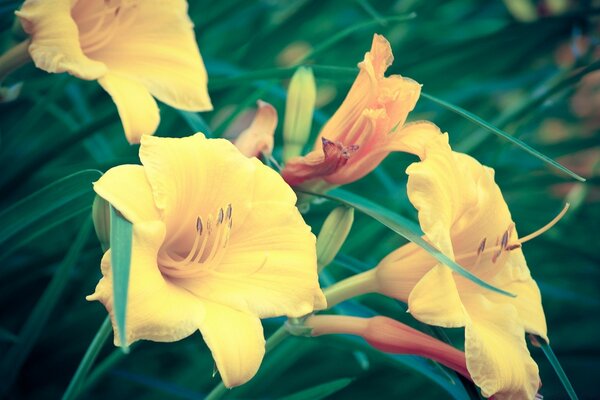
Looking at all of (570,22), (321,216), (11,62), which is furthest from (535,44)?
(11,62)

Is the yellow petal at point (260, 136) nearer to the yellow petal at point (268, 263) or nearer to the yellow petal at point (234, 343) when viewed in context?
the yellow petal at point (268, 263)

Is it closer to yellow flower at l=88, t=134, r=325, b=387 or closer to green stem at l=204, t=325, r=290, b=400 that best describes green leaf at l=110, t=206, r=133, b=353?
yellow flower at l=88, t=134, r=325, b=387

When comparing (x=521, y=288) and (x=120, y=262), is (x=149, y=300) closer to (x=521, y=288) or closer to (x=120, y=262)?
(x=120, y=262)

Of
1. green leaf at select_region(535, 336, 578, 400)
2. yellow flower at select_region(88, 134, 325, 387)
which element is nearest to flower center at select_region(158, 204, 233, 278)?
yellow flower at select_region(88, 134, 325, 387)

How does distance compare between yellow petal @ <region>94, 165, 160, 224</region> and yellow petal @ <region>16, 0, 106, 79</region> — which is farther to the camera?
yellow petal @ <region>16, 0, 106, 79</region>

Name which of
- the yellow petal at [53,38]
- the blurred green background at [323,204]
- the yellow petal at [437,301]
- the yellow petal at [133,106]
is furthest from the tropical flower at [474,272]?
the yellow petal at [53,38]

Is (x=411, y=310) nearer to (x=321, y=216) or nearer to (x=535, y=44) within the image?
(x=321, y=216)
